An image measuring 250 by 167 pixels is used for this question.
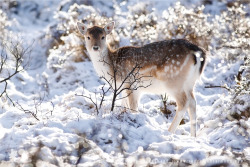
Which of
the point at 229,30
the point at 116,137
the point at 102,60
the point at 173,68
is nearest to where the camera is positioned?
the point at 116,137

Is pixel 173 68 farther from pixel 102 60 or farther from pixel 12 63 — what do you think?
pixel 12 63

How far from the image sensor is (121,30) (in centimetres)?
1223

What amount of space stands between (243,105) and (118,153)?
3.07 m

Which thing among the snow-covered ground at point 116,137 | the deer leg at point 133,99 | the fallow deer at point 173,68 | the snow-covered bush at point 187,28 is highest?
the snow-covered bush at point 187,28

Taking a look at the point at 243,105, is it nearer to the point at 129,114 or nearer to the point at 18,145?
the point at 129,114

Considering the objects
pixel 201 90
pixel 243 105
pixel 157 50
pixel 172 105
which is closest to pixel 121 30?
pixel 201 90

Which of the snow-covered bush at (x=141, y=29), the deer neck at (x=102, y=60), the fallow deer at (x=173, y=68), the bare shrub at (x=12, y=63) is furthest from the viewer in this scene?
the snow-covered bush at (x=141, y=29)

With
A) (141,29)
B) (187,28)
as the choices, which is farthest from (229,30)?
(141,29)

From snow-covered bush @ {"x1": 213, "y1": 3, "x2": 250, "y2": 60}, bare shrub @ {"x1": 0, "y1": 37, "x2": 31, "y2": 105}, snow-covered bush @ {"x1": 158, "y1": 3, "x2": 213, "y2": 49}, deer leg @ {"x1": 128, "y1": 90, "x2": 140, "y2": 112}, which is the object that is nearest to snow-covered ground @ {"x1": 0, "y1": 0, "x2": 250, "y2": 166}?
bare shrub @ {"x1": 0, "y1": 37, "x2": 31, "y2": 105}

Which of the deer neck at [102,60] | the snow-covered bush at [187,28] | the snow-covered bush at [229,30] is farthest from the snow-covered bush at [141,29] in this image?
the deer neck at [102,60]

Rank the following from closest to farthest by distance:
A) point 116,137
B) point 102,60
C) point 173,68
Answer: point 116,137 < point 173,68 < point 102,60

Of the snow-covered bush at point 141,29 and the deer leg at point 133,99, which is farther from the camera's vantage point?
the snow-covered bush at point 141,29

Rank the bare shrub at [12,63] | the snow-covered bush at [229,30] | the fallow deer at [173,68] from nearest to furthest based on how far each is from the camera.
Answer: the bare shrub at [12,63], the fallow deer at [173,68], the snow-covered bush at [229,30]

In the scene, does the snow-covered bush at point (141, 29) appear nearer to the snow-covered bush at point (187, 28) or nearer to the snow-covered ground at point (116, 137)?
the snow-covered bush at point (187, 28)
